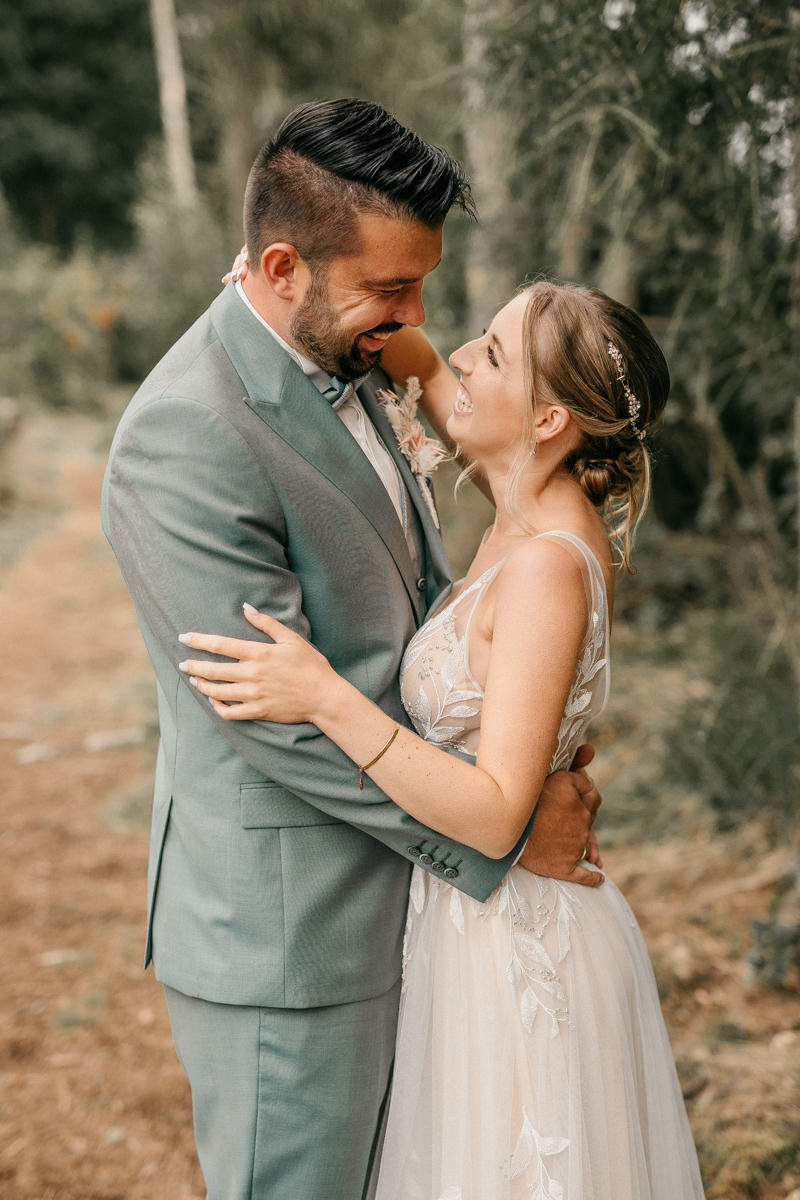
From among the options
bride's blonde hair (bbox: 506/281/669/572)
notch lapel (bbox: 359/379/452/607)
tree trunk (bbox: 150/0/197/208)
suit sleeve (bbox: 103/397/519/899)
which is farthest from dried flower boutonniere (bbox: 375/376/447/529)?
tree trunk (bbox: 150/0/197/208)

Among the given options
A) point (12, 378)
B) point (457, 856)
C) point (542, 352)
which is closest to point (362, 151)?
point (542, 352)

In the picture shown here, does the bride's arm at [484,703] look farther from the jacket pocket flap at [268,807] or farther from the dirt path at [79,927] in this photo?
the dirt path at [79,927]

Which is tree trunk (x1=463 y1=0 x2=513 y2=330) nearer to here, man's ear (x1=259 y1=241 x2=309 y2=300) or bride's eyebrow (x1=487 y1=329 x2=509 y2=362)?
bride's eyebrow (x1=487 y1=329 x2=509 y2=362)

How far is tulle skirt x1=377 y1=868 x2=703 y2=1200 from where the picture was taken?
5.88 feet

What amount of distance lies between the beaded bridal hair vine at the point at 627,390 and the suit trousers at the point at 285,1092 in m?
1.13

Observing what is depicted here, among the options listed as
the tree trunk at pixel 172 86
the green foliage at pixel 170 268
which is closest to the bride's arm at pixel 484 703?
the green foliage at pixel 170 268

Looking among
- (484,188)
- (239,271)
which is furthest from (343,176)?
(484,188)

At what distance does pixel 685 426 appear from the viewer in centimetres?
658

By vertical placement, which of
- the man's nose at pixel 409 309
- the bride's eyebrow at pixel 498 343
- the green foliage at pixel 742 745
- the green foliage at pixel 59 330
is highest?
the man's nose at pixel 409 309

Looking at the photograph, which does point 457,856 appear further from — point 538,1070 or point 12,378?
point 12,378

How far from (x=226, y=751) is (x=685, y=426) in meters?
5.45

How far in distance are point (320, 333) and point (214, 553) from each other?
0.45 metres

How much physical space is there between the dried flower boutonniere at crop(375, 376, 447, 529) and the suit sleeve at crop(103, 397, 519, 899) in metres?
0.45

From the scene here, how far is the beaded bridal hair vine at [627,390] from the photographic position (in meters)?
1.87
